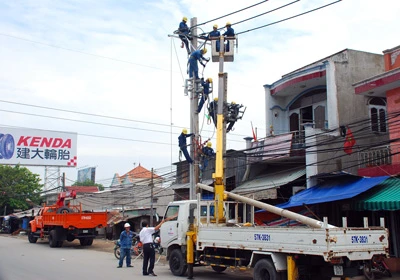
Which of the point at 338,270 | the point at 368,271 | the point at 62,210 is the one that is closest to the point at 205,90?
the point at 368,271

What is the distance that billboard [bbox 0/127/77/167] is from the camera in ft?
104

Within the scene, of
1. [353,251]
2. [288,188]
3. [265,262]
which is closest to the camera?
[353,251]

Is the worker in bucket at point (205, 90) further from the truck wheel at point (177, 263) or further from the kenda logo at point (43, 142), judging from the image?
the kenda logo at point (43, 142)

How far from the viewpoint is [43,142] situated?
108ft

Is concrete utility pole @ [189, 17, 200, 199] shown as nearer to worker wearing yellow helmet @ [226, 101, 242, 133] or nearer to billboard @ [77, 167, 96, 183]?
worker wearing yellow helmet @ [226, 101, 242, 133]

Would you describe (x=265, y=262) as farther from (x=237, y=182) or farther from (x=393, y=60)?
(x=237, y=182)

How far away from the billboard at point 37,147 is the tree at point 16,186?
12906 mm

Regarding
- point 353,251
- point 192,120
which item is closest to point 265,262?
point 353,251

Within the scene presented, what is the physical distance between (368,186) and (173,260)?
6.25m

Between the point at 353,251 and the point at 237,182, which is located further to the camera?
the point at 237,182

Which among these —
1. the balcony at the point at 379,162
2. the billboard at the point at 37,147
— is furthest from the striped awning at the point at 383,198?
the billboard at the point at 37,147

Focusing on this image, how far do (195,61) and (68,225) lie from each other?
36.2ft

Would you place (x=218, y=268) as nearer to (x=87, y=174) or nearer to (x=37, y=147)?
(x=37, y=147)

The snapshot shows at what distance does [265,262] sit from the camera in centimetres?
1024
